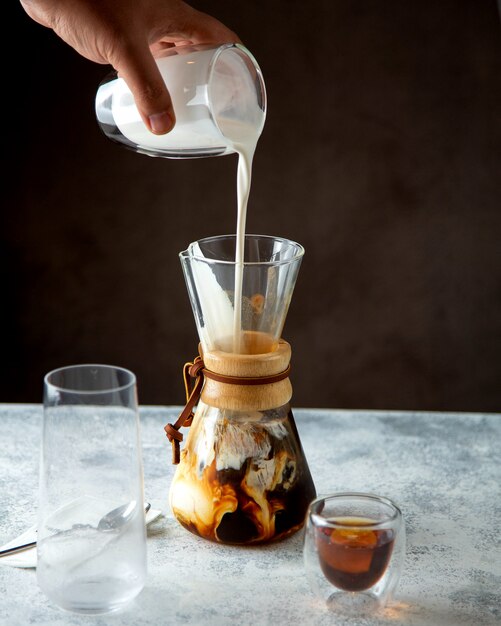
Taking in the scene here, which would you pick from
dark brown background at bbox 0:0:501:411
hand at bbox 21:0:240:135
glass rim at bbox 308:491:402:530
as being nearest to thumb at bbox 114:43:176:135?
hand at bbox 21:0:240:135

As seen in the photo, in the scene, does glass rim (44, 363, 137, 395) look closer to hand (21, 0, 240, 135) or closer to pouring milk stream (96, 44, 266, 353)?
pouring milk stream (96, 44, 266, 353)

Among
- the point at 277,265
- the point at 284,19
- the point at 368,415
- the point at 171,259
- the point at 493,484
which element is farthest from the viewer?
the point at 171,259

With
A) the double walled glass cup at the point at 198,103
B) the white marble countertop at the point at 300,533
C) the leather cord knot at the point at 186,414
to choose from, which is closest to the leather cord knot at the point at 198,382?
the leather cord knot at the point at 186,414

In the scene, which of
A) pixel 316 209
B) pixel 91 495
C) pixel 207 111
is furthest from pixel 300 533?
pixel 316 209

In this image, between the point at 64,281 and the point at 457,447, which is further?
the point at 64,281

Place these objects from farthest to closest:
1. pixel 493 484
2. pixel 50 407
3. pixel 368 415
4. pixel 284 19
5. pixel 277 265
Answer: pixel 284 19 → pixel 368 415 → pixel 493 484 → pixel 277 265 → pixel 50 407

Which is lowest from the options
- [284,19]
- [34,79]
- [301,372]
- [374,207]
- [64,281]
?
[301,372]

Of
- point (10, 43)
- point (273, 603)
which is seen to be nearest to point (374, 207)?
point (10, 43)

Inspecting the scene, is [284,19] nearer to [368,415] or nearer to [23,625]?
[368,415]
